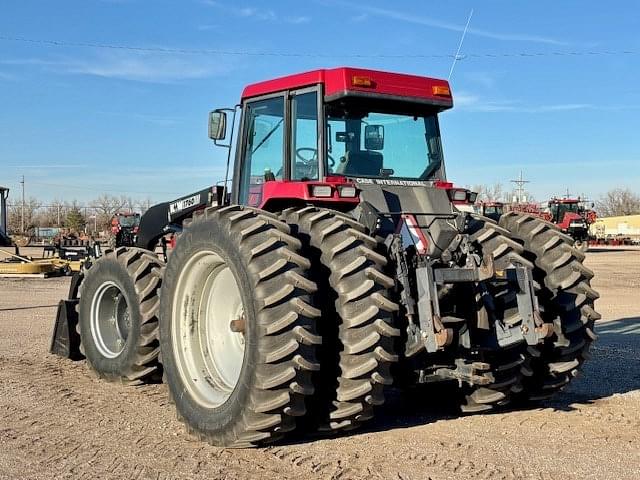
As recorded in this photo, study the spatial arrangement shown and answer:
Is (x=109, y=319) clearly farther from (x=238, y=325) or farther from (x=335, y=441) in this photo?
(x=335, y=441)

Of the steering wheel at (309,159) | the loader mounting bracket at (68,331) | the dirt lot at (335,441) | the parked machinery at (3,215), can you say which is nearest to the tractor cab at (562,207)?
the parked machinery at (3,215)

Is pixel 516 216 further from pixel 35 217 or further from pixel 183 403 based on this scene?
pixel 35 217

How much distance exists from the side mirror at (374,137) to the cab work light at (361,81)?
0.44 meters

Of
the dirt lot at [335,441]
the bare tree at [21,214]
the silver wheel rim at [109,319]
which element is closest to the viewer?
the dirt lot at [335,441]

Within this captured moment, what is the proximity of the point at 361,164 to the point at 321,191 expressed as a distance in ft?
2.62

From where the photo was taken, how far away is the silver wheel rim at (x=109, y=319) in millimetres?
8227

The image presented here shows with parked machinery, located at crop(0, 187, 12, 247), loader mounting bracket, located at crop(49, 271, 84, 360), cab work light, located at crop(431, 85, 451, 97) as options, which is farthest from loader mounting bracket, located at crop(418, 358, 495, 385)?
parked machinery, located at crop(0, 187, 12, 247)

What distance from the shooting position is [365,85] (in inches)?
250

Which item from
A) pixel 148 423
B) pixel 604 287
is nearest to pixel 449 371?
pixel 148 423

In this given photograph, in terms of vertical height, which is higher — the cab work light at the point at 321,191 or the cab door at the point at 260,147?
the cab door at the point at 260,147

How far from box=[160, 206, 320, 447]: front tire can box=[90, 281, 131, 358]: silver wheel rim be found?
7.00 feet

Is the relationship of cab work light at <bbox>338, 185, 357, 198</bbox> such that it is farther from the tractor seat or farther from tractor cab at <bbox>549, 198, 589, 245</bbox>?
tractor cab at <bbox>549, 198, 589, 245</bbox>

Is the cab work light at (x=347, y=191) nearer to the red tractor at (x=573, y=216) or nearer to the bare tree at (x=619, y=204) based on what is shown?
the red tractor at (x=573, y=216)

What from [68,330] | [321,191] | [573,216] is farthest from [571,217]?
[321,191]
